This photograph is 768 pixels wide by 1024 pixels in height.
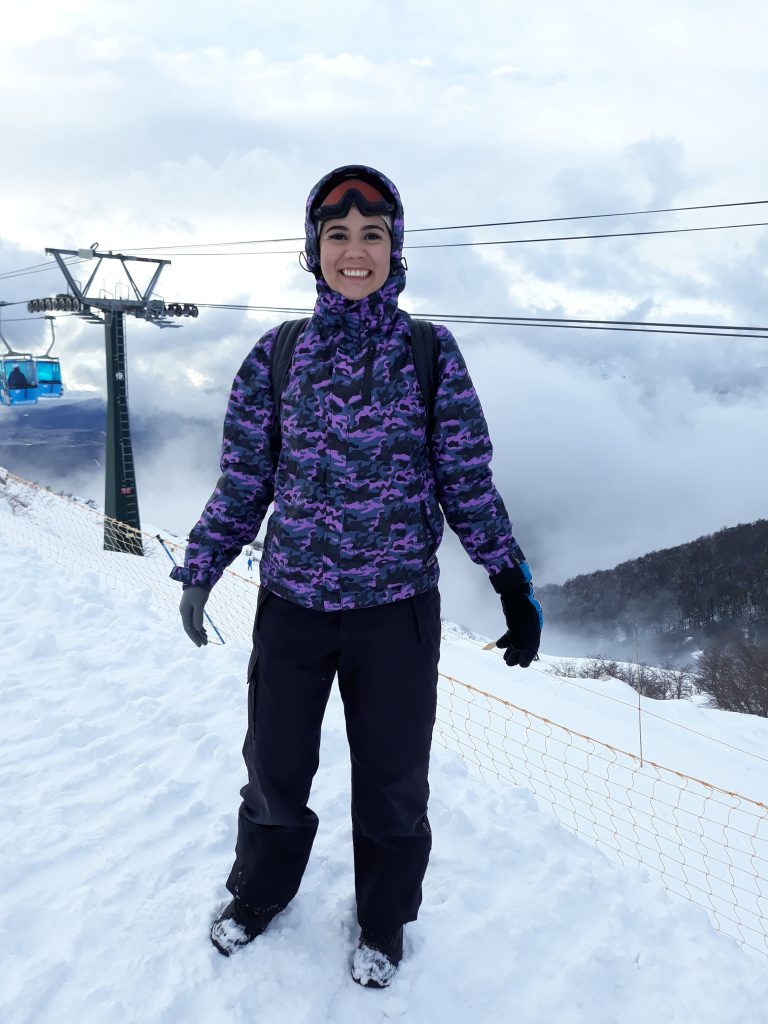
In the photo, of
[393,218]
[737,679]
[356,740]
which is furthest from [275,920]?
[737,679]

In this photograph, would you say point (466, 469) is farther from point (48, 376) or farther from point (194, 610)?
point (48, 376)

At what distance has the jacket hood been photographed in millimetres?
1754

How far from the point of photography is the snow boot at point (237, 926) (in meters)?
2.02

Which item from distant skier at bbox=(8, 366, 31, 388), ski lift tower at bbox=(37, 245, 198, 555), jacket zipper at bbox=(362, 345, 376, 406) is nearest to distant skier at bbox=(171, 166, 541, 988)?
jacket zipper at bbox=(362, 345, 376, 406)

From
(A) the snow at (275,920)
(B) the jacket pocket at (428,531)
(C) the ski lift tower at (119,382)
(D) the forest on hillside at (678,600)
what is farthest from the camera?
(D) the forest on hillside at (678,600)

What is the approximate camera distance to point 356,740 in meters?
1.90

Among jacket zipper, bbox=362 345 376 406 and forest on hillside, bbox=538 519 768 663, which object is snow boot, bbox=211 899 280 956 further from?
forest on hillside, bbox=538 519 768 663

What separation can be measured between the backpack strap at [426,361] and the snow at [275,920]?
1.79 meters

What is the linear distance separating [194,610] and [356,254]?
3.92ft

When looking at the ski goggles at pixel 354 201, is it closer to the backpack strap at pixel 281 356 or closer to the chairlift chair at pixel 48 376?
the backpack strap at pixel 281 356

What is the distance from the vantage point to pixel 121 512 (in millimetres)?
16828

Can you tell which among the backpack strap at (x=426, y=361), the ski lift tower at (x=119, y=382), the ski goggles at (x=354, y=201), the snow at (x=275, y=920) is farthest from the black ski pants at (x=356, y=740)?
the ski lift tower at (x=119, y=382)

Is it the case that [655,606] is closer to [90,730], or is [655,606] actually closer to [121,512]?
[121,512]

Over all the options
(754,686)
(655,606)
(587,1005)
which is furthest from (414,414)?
(655,606)
